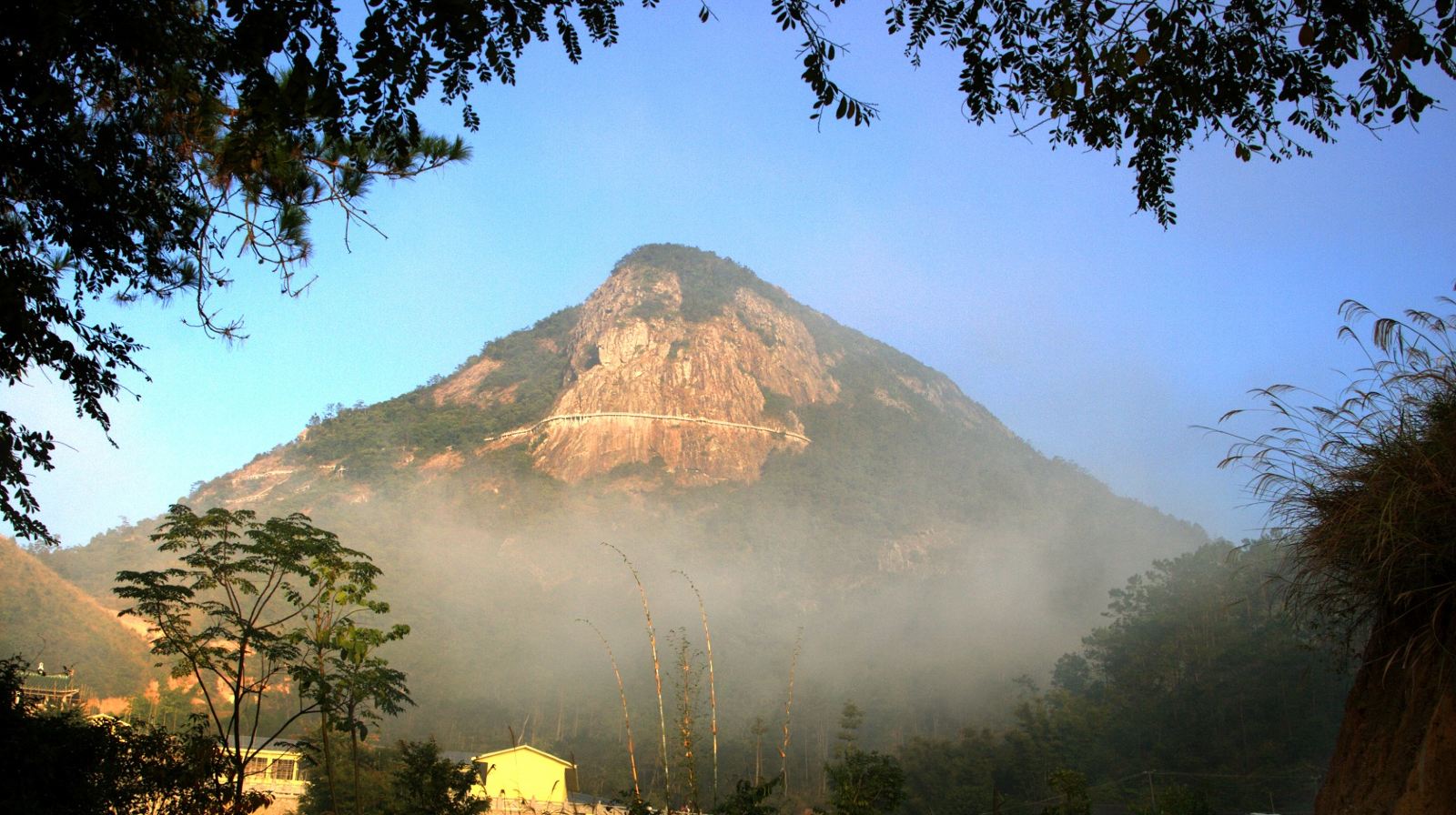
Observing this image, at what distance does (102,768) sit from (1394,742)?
717 centimetres

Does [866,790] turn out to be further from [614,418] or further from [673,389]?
[673,389]

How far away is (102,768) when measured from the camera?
5.97 m

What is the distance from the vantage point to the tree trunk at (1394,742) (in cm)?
385

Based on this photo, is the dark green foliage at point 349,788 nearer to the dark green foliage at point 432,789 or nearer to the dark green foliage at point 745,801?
the dark green foliage at point 432,789

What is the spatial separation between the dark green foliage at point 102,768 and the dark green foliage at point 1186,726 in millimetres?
24314

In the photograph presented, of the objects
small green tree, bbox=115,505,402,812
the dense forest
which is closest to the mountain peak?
the dense forest

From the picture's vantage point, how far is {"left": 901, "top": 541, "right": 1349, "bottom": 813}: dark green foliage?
2794 cm

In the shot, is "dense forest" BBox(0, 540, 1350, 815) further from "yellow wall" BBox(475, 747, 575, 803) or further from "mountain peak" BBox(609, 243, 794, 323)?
"mountain peak" BBox(609, 243, 794, 323)

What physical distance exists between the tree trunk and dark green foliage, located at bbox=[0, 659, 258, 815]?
6391 mm

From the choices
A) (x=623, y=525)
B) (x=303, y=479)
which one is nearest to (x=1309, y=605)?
(x=623, y=525)

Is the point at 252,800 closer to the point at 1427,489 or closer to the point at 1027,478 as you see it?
the point at 1427,489

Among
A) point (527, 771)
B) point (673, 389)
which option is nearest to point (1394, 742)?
point (527, 771)

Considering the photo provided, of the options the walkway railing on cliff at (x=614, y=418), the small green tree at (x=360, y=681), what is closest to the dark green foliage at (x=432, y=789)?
the small green tree at (x=360, y=681)

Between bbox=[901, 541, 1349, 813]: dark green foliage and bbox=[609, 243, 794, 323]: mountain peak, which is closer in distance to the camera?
bbox=[901, 541, 1349, 813]: dark green foliage
